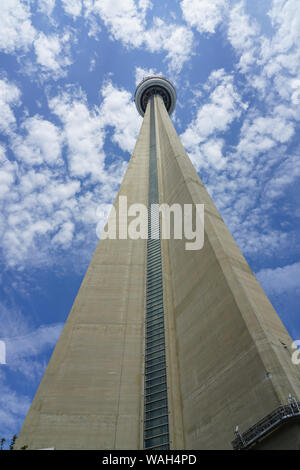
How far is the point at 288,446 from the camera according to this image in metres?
8.44

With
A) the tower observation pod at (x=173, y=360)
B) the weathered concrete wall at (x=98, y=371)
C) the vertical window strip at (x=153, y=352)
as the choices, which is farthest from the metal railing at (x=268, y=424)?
the weathered concrete wall at (x=98, y=371)

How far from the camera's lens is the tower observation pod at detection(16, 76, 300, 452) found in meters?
10.7

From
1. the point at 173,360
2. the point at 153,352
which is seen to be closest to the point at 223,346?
the point at 173,360

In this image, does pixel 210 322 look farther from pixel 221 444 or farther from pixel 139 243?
pixel 139 243

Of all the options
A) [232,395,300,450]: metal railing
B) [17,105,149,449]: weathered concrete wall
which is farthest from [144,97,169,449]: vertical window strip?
[232,395,300,450]: metal railing

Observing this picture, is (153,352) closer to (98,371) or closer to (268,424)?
(98,371)

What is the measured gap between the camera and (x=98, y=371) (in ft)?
56.0

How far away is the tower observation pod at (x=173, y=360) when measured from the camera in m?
10.7

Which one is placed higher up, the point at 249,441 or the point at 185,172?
the point at 185,172

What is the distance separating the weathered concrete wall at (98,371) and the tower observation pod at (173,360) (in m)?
0.05

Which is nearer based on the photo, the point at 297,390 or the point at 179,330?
the point at 297,390

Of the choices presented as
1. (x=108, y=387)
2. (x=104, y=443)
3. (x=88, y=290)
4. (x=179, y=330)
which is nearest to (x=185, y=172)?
(x=88, y=290)

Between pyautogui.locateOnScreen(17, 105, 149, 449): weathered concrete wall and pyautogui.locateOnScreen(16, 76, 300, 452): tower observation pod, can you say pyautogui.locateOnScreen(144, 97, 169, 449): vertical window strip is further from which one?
pyautogui.locateOnScreen(17, 105, 149, 449): weathered concrete wall

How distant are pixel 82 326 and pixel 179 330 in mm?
5867
